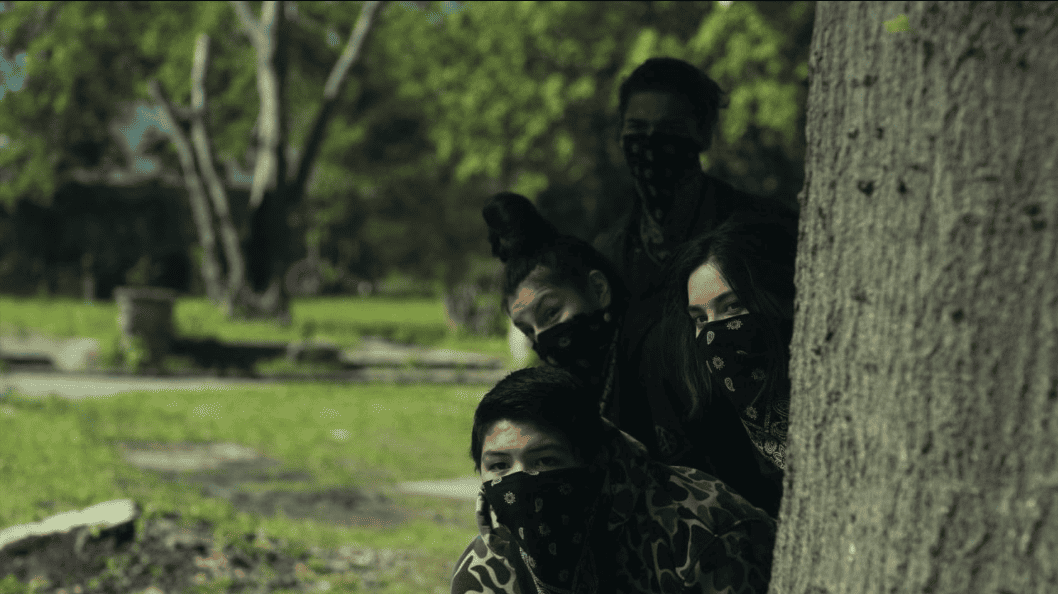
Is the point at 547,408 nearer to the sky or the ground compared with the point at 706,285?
nearer to the ground

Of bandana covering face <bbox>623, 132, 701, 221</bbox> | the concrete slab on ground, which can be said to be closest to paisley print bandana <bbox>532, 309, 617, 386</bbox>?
bandana covering face <bbox>623, 132, 701, 221</bbox>

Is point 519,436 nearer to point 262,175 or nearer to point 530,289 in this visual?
point 530,289

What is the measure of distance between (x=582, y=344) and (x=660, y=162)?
58 centimetres

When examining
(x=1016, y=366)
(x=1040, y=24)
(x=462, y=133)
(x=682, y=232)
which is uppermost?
(x=462, y=133)

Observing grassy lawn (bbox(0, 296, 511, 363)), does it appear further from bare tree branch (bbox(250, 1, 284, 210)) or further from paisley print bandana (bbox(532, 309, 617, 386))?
paisley print bandana (bbox(532, 309, 617, 386))

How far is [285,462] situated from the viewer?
7.75 meters

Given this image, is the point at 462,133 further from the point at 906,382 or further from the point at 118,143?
the point at 906,382

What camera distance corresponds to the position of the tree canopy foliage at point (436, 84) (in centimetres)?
668

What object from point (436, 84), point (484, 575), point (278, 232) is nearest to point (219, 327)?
point (278, 232)

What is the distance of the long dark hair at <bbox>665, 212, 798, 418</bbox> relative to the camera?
1.89m

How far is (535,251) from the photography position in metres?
2.29

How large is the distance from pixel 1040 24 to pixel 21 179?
22.8 m

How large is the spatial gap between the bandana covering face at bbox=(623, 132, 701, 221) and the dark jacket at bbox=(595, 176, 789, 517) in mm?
58

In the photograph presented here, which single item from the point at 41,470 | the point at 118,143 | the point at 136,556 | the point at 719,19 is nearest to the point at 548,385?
the point at 136,556
